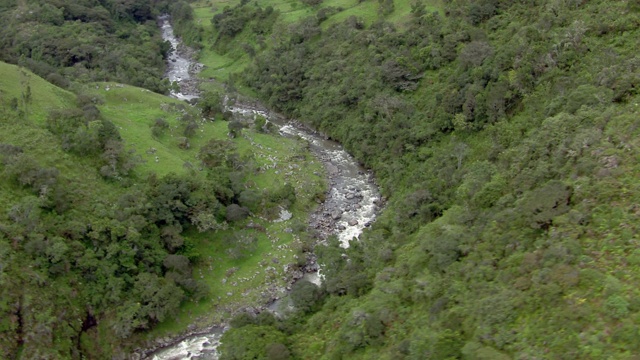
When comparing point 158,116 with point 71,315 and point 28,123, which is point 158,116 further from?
point 71,315

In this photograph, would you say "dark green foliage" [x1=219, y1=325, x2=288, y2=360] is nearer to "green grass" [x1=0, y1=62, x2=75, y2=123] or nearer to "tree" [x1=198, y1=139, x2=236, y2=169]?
"tree" [x1=198, y1=139, x2=236, y2=169]

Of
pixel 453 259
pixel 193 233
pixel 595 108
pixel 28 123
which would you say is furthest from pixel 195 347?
pixel 595 108

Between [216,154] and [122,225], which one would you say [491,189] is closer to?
[122,225]

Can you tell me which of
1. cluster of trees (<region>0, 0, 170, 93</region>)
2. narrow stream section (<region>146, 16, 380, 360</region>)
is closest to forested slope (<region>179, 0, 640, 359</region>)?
narrow stream section (<region>146, 16, 380, 360</region>)

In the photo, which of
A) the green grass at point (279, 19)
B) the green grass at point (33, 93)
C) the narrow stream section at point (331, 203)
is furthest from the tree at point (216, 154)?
the green grass at point (279, 19)

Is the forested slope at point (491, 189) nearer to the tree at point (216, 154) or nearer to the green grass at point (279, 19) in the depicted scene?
the green grass at point (279, 19)

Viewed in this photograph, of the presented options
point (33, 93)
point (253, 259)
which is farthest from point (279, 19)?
point (253, 259)
